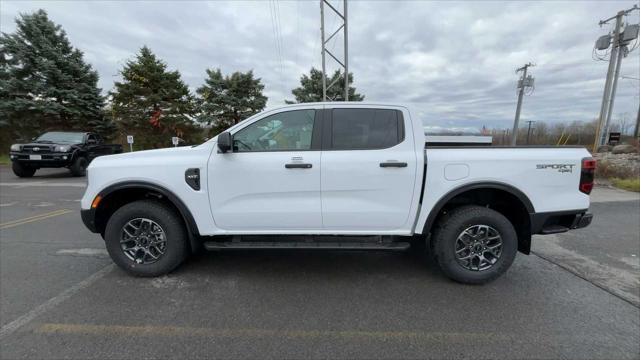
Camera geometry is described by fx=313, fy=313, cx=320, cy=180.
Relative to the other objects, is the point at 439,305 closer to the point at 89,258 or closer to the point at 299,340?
the point at 299,340

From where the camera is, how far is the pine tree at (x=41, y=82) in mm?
17453

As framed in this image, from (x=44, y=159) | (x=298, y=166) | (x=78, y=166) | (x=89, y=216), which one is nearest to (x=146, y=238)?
(x=89, y=216)

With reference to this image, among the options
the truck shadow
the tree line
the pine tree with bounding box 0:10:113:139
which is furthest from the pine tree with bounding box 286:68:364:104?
the truck shadow

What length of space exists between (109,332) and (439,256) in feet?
9.76

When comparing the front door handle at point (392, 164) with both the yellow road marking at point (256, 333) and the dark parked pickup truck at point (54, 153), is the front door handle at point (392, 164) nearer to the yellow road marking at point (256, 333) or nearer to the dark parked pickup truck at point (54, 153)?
the yellow road marking at point (256, 333)

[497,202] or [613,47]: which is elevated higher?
[613,47]

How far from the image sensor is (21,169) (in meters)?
11.0

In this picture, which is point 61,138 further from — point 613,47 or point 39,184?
point 613,47

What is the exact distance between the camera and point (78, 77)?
18703 millimetres

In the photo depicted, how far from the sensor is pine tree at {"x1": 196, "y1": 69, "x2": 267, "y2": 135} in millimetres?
24328

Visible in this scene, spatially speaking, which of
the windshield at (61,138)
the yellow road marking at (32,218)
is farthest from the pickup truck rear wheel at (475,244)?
the windshield at (61,138)

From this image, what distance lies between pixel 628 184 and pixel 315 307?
36.5 ft

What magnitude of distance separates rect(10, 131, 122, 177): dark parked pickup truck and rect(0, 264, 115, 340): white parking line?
32.1 feet

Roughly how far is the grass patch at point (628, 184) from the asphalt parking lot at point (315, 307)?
255 inches
